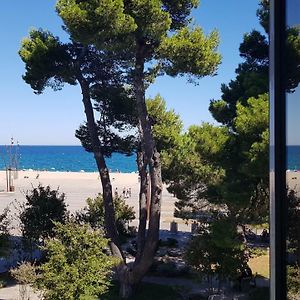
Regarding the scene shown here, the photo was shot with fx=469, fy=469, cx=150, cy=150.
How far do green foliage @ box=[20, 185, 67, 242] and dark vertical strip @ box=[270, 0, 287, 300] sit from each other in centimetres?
669

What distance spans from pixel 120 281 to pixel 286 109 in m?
5.54

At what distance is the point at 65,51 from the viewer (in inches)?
260

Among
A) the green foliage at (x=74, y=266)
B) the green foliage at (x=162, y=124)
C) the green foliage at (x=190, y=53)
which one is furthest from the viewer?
the green foliage at (x=162, y=124)

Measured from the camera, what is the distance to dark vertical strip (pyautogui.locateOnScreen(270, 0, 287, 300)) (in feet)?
2.96

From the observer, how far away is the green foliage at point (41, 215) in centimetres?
741

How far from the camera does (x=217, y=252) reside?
5.20 meters

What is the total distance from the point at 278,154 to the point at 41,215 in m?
6.94

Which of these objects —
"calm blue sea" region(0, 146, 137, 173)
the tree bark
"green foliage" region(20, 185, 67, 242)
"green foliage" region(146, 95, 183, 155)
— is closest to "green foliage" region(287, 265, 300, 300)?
Result: the tree bark

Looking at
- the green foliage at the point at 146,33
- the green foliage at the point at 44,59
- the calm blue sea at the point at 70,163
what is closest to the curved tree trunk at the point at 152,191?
the green foliage at the point at 146,33

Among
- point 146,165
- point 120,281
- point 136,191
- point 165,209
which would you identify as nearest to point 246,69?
point 146,165

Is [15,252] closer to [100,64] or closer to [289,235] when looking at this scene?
[100,64]

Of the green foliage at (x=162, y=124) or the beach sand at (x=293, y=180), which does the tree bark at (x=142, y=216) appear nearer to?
the green foliage at (x=162, y=124)

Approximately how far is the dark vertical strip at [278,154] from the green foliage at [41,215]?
669 centimetres

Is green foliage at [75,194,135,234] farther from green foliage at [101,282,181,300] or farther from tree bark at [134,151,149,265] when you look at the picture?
green foliage at [101,282,181,300]
